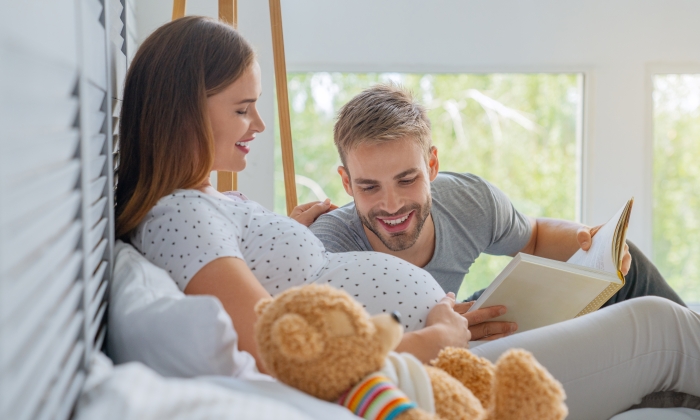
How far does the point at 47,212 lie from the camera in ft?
2.13

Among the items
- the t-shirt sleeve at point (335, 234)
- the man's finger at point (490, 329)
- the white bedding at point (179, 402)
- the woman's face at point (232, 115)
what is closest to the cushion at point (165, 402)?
the white bedding at point (179, 402)

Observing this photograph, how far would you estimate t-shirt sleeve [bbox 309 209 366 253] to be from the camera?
184 cm

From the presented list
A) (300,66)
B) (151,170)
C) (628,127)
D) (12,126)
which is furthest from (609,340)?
(628,127)

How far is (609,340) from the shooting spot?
119cm

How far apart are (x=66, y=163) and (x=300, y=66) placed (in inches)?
105

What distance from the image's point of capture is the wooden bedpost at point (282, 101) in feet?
7.41

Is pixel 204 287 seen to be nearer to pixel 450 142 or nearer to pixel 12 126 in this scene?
pixel 12 126

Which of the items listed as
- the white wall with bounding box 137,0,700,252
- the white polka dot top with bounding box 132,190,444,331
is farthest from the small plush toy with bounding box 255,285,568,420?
the white wall with bounding box 137,0,700,252

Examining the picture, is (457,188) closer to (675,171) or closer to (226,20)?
(226,20)

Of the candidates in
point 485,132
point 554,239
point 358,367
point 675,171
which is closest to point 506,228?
point 554,239

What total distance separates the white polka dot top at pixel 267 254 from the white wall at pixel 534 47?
2010 millimetres

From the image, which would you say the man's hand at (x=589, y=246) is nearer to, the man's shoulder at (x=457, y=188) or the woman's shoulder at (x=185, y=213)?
the man's shoulder at (x=457, y=188)

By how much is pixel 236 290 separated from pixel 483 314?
0.68m

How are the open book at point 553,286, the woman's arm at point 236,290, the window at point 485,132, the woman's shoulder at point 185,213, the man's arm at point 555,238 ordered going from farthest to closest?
1. the window at point 485,132
2. the man's arm at point 555,238
3. the open book at point 553,286
4. the woman's shoulder at point 185,213
5. the woman's arm at point 236,290
